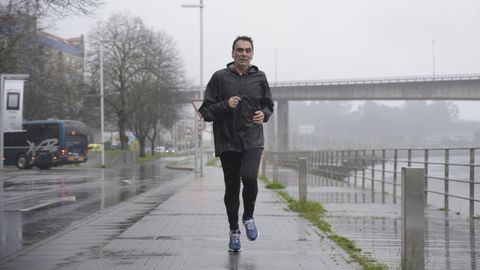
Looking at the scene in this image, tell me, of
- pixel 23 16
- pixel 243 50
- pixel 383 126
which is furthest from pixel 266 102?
pixel 383 126

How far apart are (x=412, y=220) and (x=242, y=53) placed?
82.4 inches

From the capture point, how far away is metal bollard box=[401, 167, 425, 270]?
5.13 meters

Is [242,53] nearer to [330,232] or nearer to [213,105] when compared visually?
[213,105]

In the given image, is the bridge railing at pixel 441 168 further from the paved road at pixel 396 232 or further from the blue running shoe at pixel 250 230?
the blue running shoe at pixel 250 230

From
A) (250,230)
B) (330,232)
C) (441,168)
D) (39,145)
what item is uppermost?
(39,145)

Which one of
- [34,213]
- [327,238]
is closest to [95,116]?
[34,213]

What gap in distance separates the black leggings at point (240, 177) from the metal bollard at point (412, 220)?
1.38 m

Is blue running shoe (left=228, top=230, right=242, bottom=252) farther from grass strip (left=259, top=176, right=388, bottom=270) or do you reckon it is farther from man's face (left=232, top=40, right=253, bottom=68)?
man's face (left=232, top=40, right=253, bottom=68)

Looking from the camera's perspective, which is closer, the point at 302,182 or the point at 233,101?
the point at 233,101

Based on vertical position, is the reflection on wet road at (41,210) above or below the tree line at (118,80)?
below

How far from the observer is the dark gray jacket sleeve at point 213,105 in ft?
19.4

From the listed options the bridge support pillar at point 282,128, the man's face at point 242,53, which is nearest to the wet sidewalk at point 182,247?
the man's face at point 242,53

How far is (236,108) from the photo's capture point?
19.4ft

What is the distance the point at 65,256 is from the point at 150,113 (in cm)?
5401
